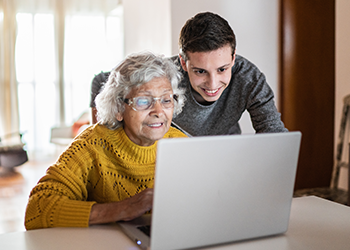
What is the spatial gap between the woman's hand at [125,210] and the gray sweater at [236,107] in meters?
0.85

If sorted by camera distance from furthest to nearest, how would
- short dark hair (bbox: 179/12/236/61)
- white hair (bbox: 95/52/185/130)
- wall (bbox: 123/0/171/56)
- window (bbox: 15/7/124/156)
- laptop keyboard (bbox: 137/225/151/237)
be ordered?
window (bbox: 15/7/124/156) → wall (bbox: 123/0/171/56) → short dark hair (bbox: 179/12/236/61) → white hair (bbox: 95/52/185/130) → laptop keyboard (bbox: 137/225/151/237)

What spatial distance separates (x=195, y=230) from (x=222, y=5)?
11.2 ft

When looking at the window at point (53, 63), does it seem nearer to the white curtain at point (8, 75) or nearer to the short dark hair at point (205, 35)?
the white curtain at point (8, 75)

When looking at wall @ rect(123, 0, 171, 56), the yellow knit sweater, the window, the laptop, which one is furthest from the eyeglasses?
the window

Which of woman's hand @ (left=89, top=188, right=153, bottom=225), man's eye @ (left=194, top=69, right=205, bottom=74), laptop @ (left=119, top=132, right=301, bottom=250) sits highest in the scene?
man's eye @ (left=194, top=69, right=205, bottom=74)

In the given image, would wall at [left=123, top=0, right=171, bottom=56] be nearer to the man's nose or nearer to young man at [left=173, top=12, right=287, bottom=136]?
young man at [left=173, top=12, right=287, bottom=136]

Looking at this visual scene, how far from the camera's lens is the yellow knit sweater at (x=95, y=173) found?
1259 millimetres

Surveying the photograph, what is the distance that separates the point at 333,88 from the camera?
14.3ft

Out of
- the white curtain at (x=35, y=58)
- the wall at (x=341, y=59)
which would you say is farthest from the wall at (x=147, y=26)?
the white curtain at (x=35, y=58)

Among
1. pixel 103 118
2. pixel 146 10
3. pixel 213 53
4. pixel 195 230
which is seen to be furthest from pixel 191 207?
pixel 146 10

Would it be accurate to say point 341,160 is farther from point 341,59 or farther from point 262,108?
point 262,108

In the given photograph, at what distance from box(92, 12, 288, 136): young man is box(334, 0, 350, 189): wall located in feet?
7.23

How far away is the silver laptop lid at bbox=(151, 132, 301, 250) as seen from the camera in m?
0.88

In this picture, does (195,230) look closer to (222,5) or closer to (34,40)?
(222,5)
